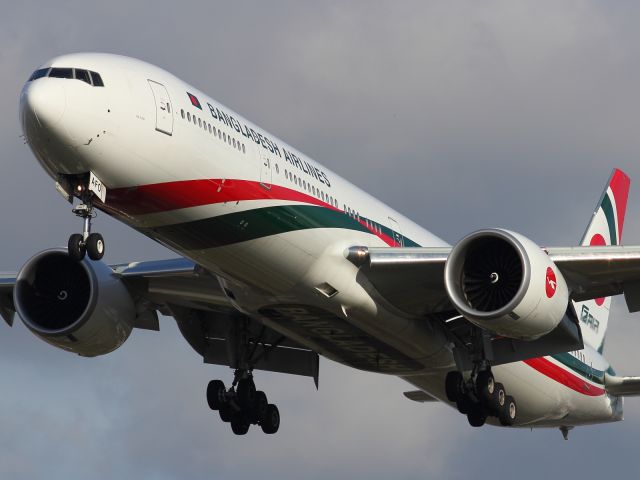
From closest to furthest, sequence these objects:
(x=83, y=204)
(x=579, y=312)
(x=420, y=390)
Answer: (x=83, y=204)
(x=420, y=390)
(x=579, y=312)

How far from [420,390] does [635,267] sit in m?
9.65

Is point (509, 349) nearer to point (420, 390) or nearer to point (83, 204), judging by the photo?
point (420, 390)

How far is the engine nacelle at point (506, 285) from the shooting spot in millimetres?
31172

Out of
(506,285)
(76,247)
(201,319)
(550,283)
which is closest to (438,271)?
(506,285)

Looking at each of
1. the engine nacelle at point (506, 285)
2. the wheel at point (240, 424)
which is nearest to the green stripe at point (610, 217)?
the engine nacelle at point (506, 285)

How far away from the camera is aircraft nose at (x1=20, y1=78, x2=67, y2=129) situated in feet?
88.1

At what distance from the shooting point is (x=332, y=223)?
3191 centimetres

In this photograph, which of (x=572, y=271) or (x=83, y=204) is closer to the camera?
(x=83, y=204)

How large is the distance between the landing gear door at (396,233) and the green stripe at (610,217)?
13.3 meters

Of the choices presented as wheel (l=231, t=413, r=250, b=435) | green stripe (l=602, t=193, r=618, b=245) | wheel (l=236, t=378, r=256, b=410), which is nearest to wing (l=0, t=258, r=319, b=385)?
wheel (l=236, t=378, r=256, b=410)

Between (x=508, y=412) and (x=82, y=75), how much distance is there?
14.4 m

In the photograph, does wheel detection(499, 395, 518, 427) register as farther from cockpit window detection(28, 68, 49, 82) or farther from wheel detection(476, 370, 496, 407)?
cockpit window detection(28, 68, 49, 82)

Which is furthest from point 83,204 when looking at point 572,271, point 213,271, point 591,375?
point 591,375

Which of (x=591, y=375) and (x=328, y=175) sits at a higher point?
(x=328, y=175)
